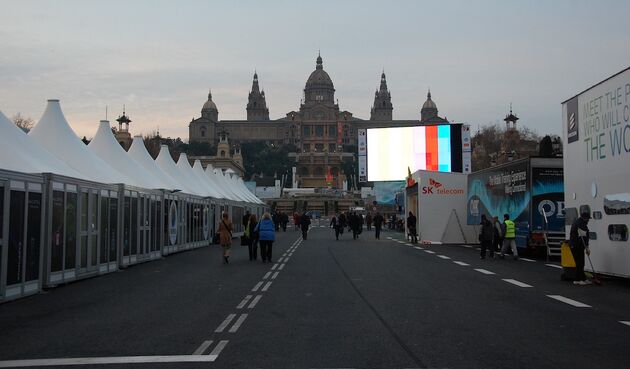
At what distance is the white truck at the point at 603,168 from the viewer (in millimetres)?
13742

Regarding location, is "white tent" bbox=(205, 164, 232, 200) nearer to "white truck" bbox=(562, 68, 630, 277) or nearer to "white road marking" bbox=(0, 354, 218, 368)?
"white truck" bbox=(562, 68, 630, 277)

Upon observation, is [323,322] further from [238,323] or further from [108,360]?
→ [108,360]

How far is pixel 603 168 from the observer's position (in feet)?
48.0

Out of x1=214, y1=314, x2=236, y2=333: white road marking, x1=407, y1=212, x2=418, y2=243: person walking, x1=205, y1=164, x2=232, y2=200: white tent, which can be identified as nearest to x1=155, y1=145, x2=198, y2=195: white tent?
x1=205, y1=164, x2=232, y2=200: white tent

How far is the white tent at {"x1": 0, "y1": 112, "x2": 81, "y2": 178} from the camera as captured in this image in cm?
1430

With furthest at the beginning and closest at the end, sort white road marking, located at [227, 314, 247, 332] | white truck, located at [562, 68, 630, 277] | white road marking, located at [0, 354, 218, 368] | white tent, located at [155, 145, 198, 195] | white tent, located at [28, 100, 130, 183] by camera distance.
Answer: white tent, located at [155, 145, 198, 195]
white tent, located at [28, 100, 130, 183]
white truck, located at [562, 68, 630, 277]
white road marking, located at [227, 314, 247, 332]
white road marking, located at [0, 354, 218, 368]

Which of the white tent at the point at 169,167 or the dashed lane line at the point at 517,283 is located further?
the white tent at the point at 169,167

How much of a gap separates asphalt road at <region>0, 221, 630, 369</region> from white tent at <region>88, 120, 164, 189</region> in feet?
26.5

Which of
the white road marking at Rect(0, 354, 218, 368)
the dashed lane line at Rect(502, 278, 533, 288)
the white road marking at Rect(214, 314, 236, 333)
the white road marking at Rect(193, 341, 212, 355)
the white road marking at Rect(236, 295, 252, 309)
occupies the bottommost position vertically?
the white road marking at Rect(0, 354, 218, 368)

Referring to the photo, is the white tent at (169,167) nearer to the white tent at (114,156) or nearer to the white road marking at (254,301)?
the white tent at (114,156)

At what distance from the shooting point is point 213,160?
142m

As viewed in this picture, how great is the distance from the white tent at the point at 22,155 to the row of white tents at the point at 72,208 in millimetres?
31

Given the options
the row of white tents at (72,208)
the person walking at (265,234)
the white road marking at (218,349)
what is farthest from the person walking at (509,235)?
the white road marking at (218,349)

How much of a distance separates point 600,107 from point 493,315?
22.7 ft
